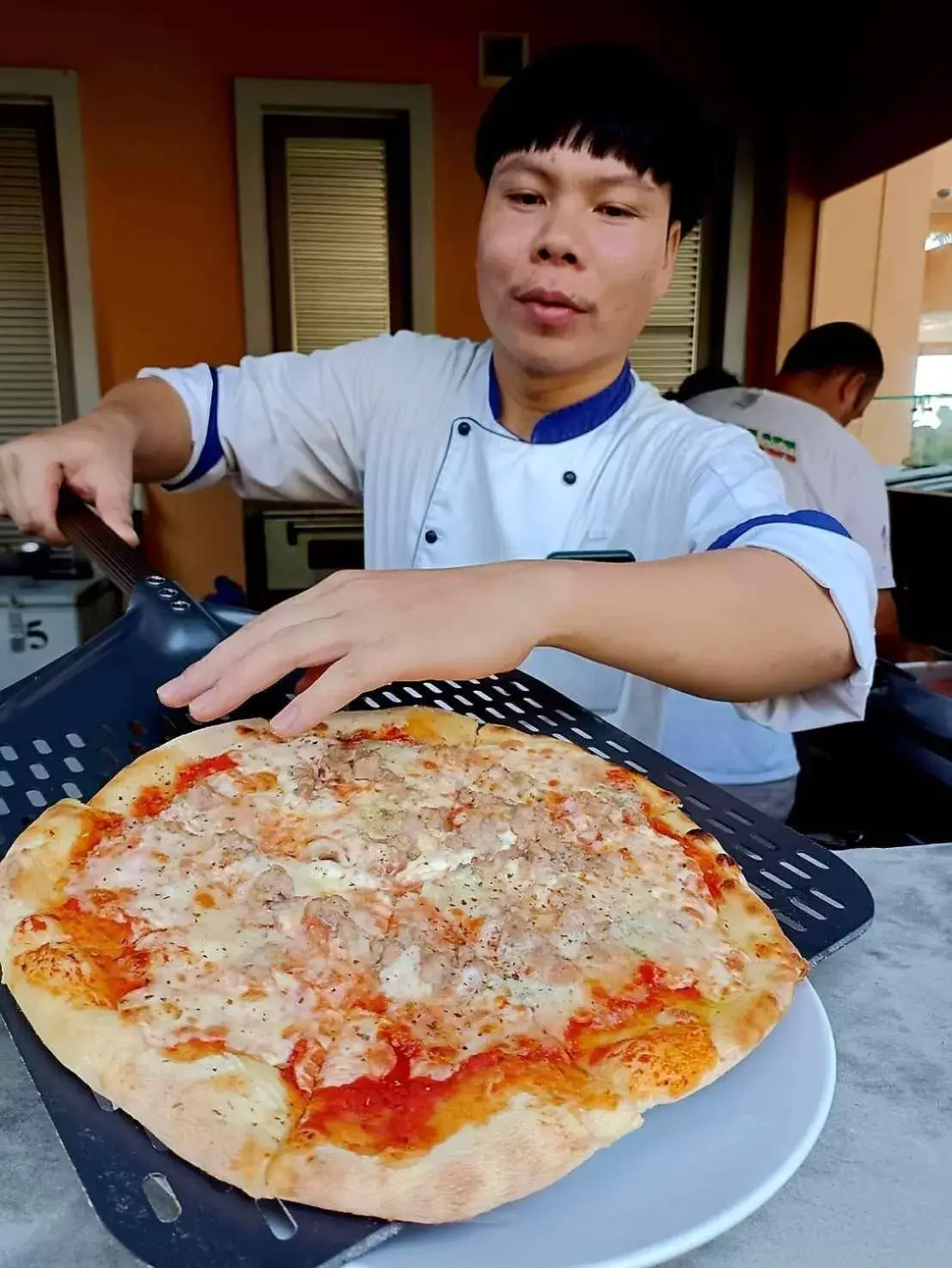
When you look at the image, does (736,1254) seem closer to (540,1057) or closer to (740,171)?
(540,1057)

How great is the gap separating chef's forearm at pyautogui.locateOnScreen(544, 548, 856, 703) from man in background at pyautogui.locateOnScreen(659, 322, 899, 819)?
50 centimetres

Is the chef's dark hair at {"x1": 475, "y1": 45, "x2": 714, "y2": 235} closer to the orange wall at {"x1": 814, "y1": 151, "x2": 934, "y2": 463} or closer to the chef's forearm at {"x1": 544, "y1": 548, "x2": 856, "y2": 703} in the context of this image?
the chef's forearm at {"x1": 544, "y1": 548, "x2": 856, "y2": 703}

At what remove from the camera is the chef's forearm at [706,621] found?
2.91 ft

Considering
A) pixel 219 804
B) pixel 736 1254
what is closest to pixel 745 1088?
pixel 736 1254

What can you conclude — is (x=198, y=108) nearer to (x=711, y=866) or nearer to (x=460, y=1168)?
(x=711, y=866)

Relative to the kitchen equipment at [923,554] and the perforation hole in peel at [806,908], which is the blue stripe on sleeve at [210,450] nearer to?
the perforation hole in peel at [806,908]

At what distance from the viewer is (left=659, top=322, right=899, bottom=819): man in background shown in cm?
164

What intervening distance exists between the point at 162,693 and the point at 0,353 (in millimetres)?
3544

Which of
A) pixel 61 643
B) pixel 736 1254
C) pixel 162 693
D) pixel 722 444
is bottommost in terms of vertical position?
pixel 61 643

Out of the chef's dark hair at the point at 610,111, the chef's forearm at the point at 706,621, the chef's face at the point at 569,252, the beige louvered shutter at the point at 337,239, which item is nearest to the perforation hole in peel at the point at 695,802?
the chef's forearm at the point at 706,621

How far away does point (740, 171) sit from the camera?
3922mm

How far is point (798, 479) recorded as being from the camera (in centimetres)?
246

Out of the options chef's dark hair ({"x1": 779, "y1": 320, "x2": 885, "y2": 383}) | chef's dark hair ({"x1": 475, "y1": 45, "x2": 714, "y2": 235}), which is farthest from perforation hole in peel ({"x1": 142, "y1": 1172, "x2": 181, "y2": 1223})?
chef's dark hair ({"x1": 779, "y1": 320, "x2": 885, "y2": 383})

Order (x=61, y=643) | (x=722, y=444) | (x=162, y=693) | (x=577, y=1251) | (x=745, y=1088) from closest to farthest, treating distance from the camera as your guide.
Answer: (x=577, y=1251) → (x=745, y=1088) → (x=162, y=693) → (x=722, y=444) → (x=61, y=643)
